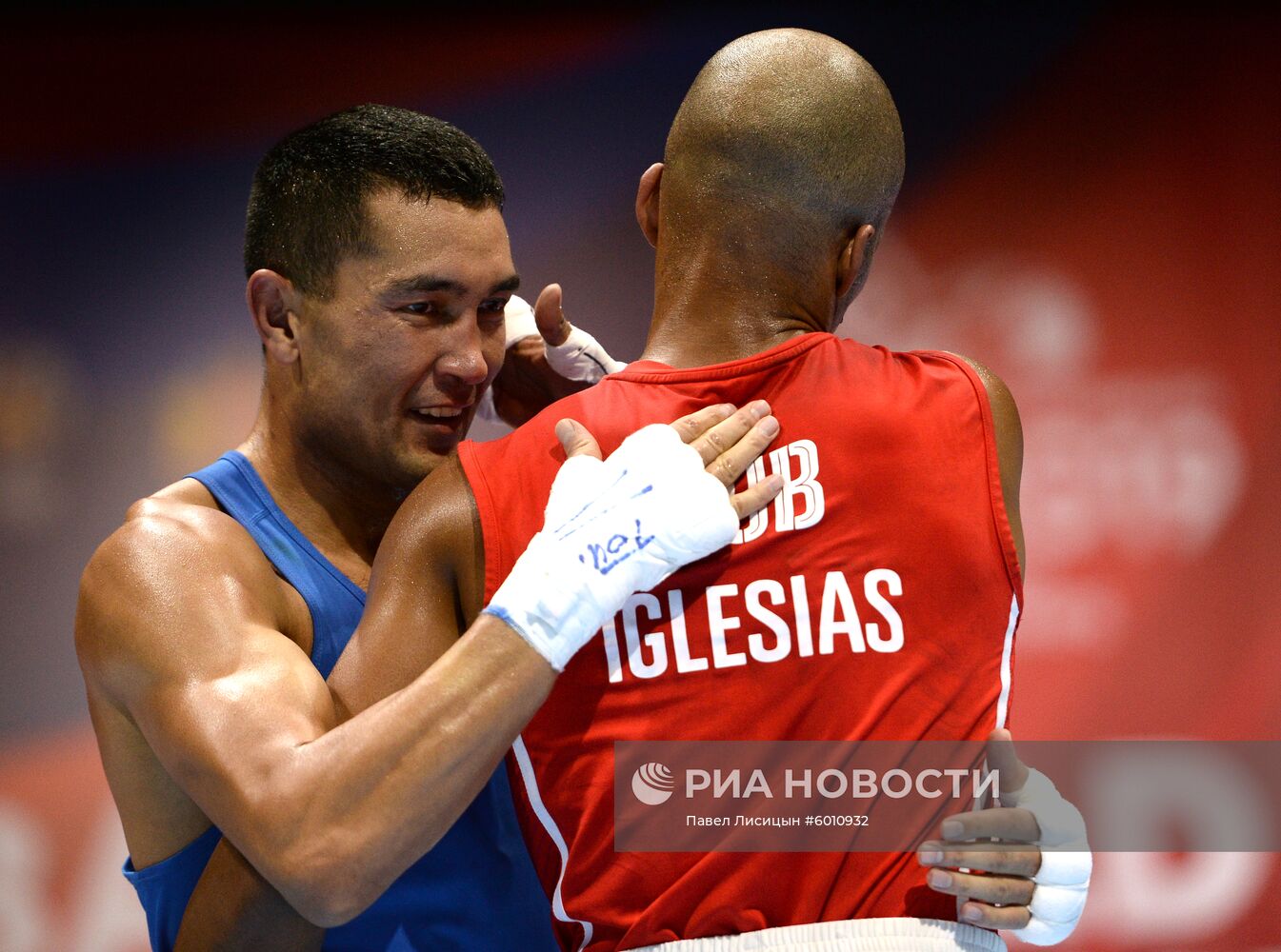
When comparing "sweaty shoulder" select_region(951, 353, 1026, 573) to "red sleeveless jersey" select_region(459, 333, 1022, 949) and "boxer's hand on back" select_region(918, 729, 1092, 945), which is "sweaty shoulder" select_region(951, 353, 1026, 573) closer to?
"red sleeveless jersey" select_region(459, 333, 1022, 949)

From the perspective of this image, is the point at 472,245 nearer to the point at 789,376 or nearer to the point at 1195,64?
the point at 789,376

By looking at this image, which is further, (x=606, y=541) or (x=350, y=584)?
(x=350, y=584)

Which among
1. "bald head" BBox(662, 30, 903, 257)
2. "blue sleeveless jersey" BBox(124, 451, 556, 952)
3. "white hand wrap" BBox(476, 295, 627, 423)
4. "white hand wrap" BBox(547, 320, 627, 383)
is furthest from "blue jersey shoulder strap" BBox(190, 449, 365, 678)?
"bald head" BBox(662, 30, 903, 257)

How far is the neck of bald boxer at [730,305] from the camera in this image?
4.56 feet

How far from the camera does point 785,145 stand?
137 cm

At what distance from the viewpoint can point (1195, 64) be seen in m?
3.09

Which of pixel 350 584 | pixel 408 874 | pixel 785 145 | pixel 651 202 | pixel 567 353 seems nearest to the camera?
pixel 785 145

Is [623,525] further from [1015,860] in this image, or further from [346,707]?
[1015,860]

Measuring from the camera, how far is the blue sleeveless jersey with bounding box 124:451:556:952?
167 centimetres

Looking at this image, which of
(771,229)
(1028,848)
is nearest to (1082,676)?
(1028,848)

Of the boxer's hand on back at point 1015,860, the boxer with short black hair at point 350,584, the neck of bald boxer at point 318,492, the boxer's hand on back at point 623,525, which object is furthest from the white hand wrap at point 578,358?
the boxer's hand on back at point 1015,860

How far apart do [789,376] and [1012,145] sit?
6.69 feet

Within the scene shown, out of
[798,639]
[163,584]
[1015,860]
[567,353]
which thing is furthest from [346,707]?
[567,353]

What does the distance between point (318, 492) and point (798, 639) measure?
0.88 m
